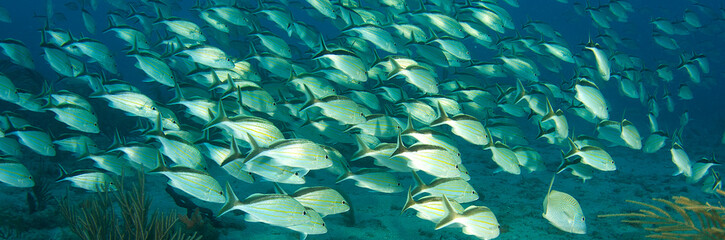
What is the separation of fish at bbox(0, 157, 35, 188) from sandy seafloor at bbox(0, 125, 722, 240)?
2.68ft

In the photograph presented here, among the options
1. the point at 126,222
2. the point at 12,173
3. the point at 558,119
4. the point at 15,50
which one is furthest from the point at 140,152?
the point at 558,119

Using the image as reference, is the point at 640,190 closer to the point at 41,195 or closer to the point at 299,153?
the point at 299,153

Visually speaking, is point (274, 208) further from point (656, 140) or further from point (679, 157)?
point (656, 140)

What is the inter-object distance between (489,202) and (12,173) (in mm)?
7151

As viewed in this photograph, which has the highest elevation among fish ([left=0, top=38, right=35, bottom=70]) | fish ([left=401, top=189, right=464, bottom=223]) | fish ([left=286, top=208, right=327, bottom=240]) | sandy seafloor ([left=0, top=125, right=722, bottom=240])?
fish ([left=0, top=38, right=35, bottom=70])

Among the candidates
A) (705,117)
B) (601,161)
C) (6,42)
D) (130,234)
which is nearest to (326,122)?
(130,234)

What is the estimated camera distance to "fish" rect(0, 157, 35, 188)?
4.22m

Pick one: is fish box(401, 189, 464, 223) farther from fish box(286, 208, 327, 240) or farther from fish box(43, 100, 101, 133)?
fish box(43, 100, 101, 133)

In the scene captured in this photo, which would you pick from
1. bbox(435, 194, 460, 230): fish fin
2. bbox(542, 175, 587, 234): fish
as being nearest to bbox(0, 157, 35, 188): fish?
bbox(435, 194, 460, 230): fish fin

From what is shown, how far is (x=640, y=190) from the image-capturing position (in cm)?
784

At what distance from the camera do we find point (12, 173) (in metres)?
4.26

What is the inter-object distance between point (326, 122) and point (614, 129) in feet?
15.3

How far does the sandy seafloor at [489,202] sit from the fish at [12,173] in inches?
32.2

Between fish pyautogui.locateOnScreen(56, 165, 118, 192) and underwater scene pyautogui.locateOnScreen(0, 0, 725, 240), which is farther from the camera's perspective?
fish pyautogui.locateOnScreen(56, 165, 118, 192)
